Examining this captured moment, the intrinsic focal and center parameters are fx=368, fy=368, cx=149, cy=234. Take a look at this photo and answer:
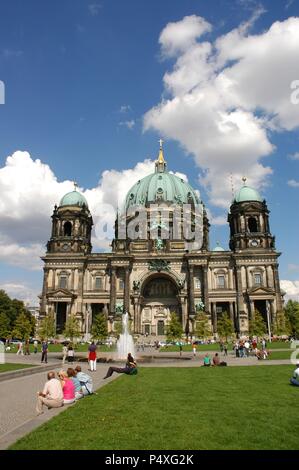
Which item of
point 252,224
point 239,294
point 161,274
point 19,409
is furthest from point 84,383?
point 252,224

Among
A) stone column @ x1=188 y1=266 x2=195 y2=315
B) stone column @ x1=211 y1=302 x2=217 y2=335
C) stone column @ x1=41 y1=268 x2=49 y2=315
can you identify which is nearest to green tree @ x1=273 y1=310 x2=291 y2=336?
stone column @ x1=211 y1=302 x2=217 y2=335

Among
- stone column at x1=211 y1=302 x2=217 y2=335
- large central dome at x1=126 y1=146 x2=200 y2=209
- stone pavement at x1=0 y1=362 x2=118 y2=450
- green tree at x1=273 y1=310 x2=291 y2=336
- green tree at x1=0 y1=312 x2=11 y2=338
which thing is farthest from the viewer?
large central dome at x1=126 y1=146 x2=200 y2=209

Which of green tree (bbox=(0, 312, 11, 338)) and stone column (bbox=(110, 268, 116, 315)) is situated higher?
stone column (bbox=(110, 268, 116, 315))

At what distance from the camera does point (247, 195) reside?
75.7m

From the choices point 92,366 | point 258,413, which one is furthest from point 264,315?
point 258,413

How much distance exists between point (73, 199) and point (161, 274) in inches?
989

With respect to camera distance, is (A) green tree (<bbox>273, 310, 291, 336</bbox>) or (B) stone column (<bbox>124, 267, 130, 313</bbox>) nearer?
(A) green tree (<bbox>273, 310, 291, 336</bbox>)

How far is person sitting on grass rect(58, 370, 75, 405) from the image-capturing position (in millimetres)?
11246

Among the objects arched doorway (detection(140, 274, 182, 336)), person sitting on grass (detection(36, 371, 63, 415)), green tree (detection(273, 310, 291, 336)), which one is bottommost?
person sitting on grass (detection(36, 371, 63, 415))

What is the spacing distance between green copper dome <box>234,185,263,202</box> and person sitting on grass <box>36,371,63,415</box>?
A: 6898 cm

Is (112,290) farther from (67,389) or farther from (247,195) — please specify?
(67,389)

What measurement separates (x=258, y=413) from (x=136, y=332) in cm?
5958

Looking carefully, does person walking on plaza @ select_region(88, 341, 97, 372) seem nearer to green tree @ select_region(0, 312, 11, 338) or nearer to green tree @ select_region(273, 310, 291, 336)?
green tree @ select_region(273, 310, 291, 336)
